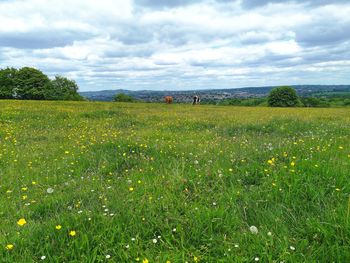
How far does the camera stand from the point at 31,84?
7844 cm

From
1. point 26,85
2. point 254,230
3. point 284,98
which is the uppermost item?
point 26,85

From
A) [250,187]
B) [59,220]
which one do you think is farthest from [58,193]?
[250,187]

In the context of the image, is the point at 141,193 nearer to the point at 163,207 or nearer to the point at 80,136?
the point at 163,207

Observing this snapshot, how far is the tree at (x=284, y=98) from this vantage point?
8819 centimetres

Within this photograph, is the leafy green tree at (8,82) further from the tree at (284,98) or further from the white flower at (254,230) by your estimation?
the white flower at (254,230)

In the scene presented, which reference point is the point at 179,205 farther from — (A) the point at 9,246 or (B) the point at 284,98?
(B) the point at 284,98

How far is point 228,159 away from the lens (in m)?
6.24

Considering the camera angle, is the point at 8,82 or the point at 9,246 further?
the point at 8,82

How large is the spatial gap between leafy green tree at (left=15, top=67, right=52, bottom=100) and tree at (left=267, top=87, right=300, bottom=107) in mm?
66352

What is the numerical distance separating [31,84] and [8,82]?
6.30 metres

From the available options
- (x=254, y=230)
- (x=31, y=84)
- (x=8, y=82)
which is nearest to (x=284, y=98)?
(x=31, y=84)

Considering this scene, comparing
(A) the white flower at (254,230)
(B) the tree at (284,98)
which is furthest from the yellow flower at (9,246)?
(B) the tree at (284,98)

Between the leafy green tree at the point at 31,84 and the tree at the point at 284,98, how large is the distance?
66352 millimetres

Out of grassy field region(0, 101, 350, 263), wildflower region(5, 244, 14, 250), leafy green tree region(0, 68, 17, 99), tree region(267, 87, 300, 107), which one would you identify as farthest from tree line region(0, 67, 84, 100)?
wildflower region(5, 244, 14, 250)
